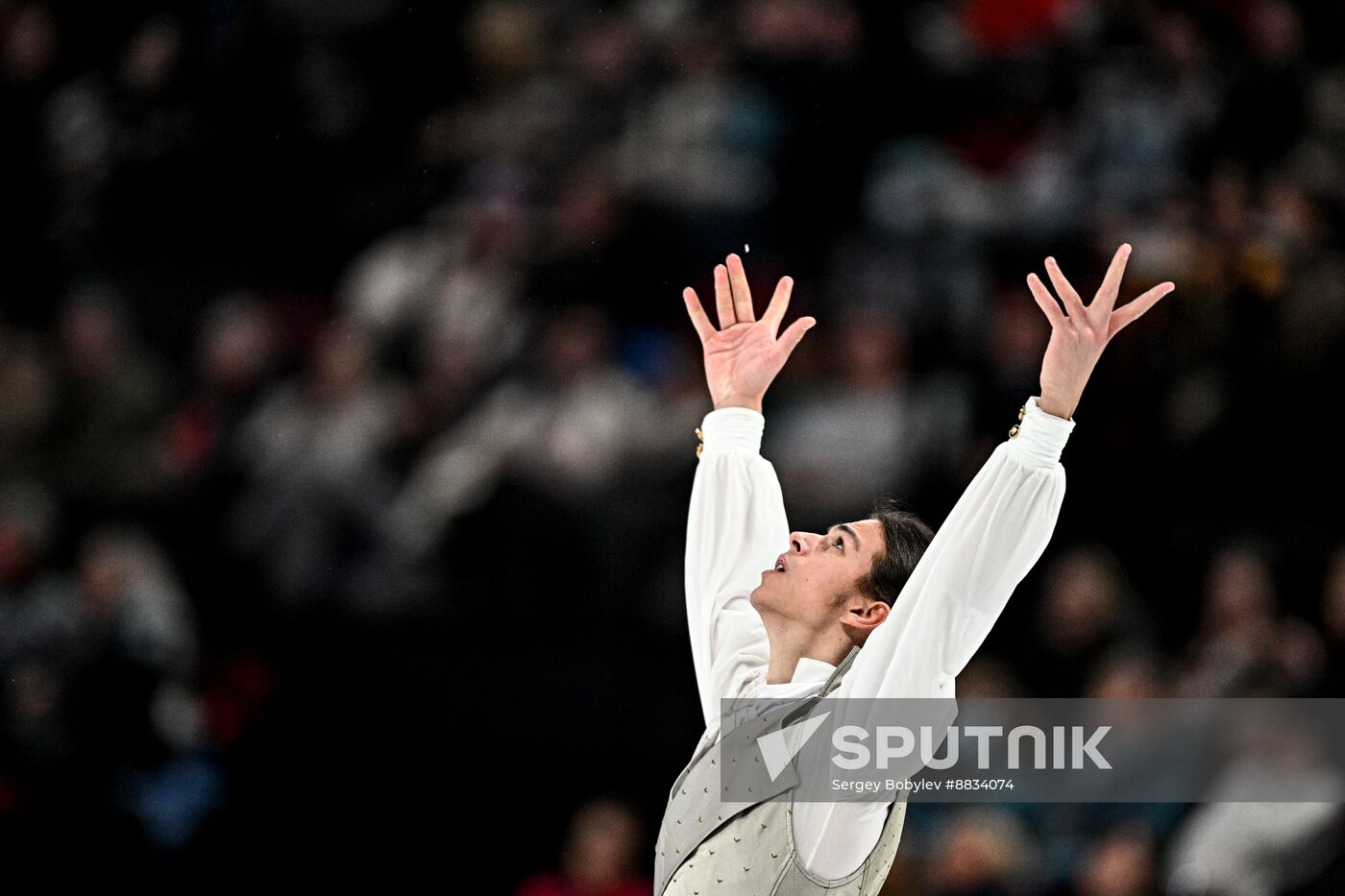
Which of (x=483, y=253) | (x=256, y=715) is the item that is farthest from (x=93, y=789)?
(x=483, y=253)

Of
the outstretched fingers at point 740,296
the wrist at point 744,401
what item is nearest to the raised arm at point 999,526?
the wrist at point 744,401

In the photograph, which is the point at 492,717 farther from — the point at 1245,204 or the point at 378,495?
the point at 1245,204

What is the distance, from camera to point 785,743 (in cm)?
355

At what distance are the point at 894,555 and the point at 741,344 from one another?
617mm

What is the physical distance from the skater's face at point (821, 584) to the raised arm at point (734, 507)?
0.65 ft

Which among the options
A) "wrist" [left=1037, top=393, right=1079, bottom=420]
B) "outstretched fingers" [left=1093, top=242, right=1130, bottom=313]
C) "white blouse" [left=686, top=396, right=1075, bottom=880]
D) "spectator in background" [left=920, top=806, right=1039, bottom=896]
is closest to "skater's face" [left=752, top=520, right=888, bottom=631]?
"white blouse" [left=686, top=396, right=1075, bottom=880]

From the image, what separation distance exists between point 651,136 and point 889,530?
14.3 ft

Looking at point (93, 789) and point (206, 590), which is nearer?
point (93, 789)

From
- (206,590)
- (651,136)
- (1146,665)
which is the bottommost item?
(1146,665)

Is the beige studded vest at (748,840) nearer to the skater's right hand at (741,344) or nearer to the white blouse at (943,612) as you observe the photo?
the white blouse at (943,612)

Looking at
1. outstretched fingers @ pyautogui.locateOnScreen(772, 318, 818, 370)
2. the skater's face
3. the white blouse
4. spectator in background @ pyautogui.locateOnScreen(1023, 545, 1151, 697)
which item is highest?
spectator in background @ pyautogui.locateOnScreen(1023, 545, 1151, 697)

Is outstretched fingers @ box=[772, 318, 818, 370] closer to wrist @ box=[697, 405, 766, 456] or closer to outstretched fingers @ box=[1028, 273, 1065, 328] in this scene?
wrist @ box=[697, 405, 766, 456]

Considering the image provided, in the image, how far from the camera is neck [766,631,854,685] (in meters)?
3.80

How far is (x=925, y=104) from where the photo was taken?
7.84m
